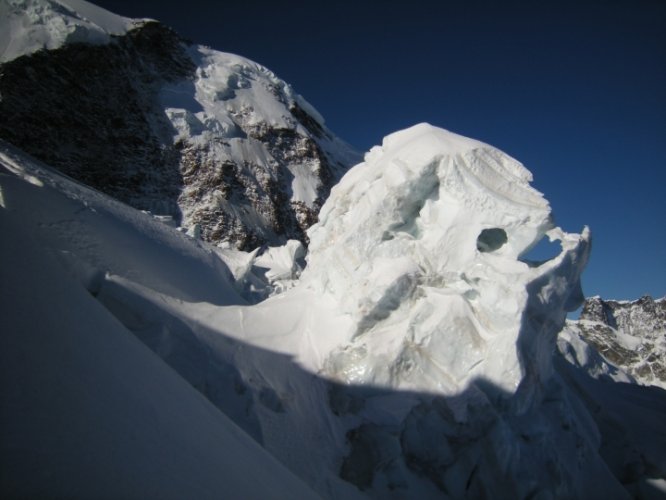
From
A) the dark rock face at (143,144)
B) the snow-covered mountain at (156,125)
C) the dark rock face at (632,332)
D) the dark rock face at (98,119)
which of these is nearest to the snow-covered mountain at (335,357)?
the dark rock face at (143,144)

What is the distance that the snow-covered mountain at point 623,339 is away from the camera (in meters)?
11.9

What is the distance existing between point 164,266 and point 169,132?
2520cm

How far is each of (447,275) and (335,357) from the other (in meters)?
2.14

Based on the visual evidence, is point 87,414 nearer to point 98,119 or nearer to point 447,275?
point 447,275

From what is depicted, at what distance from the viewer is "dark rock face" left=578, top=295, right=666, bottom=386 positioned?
100ft

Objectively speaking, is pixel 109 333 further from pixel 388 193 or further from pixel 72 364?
pixel 388 193

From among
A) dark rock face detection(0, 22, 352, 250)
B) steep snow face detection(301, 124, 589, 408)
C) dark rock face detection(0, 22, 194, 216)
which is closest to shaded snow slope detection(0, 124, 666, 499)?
steep snow face detection(301, 124, 589, 408)

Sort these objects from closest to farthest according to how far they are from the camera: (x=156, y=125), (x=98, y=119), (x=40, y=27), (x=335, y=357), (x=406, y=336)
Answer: (x=406, y=336) < (x=335, y=357) < (x=40, y=27) < (x=98, y=119) < (x=156, y=125)

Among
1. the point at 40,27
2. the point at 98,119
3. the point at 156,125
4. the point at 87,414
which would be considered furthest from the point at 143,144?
the point at 87,414

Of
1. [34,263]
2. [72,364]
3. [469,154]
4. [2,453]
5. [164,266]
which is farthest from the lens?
[164,266]

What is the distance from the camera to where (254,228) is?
27.5m

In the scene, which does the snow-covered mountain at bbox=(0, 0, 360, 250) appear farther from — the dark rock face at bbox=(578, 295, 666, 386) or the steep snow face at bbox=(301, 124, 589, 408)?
the dark rock face at bbox=(578, 295, 666, 386)

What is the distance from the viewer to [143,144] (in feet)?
91.5

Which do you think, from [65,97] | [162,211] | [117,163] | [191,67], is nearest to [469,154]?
[162,211]
